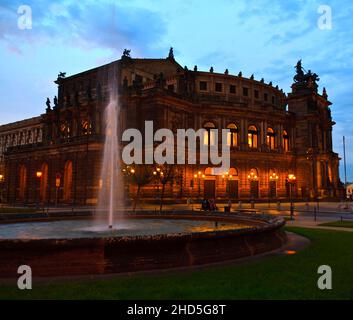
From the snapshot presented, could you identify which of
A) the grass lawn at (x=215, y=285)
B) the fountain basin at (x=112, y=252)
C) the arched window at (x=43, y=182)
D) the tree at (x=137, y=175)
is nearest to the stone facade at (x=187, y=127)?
the arched window at (x=43, y=182)

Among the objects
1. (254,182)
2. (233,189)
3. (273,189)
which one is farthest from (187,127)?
(273,189)

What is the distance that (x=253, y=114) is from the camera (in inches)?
2532

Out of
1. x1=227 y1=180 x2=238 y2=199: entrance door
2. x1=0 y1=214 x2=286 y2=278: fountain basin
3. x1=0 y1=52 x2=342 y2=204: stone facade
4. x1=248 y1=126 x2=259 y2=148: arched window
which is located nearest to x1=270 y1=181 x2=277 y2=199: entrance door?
x1=0 y1=52 x2=342 y2=204: stone facade

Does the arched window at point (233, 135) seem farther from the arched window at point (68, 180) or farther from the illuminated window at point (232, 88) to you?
the arched window at point (68, 180)

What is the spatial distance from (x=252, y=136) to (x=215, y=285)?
60.2 metres

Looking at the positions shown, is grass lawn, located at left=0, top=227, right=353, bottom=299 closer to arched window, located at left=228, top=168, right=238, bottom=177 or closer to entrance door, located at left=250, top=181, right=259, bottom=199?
arched window, located at left=228, top=168, right=238, bottom=177

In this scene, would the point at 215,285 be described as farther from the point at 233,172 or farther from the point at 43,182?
the point at 43,182

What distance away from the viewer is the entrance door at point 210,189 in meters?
57.9

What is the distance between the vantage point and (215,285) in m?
7.14

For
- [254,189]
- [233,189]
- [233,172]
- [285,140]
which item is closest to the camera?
[233,189]

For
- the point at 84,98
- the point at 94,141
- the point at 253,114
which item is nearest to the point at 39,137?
the point at 84,98

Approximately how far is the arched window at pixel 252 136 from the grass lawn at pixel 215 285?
186 ft

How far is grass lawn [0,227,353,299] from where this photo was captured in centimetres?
651

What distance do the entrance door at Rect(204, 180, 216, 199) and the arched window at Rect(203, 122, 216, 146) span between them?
22.4 ft
